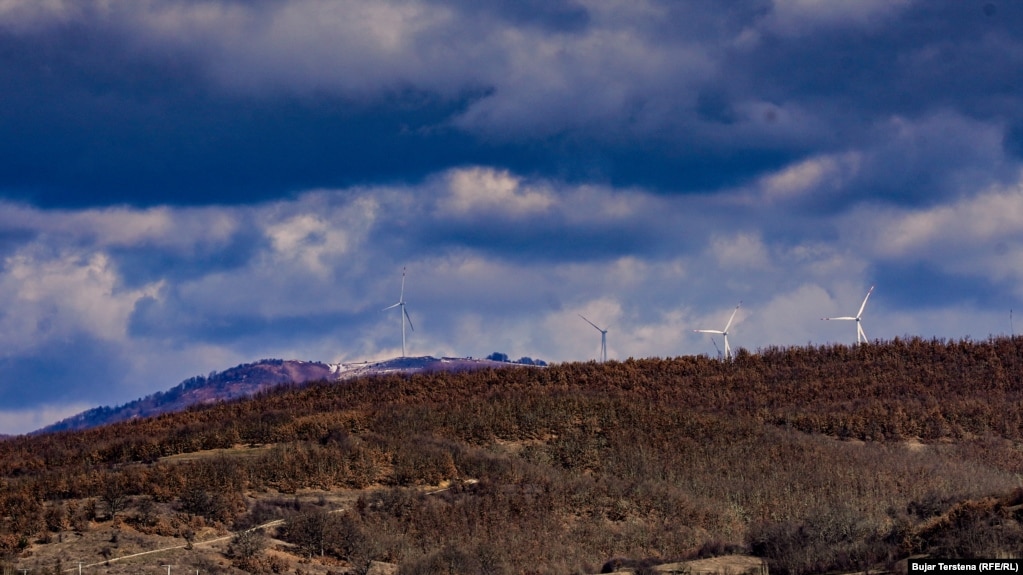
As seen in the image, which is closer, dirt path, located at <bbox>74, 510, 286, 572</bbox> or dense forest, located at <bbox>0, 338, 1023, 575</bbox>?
dirt path, located at <bbox>74, 510, 286, 572</bbox>

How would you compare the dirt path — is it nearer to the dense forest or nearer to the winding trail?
the winding trail

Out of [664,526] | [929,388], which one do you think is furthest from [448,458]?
[929,388]

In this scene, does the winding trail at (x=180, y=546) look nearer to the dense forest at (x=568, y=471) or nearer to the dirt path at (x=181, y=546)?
the dirt path at (x=181, y=546)

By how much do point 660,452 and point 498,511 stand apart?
1428 cm

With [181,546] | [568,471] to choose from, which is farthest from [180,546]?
[568,471]

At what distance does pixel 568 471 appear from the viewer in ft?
165

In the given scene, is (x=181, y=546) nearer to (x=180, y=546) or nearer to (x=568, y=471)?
(x=180, y=546)

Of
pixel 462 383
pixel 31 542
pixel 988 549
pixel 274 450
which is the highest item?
pixel 462 383

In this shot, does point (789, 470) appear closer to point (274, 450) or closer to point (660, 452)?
point (660, 452)

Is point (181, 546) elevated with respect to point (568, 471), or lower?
lower

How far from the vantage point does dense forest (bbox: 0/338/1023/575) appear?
32.5 m

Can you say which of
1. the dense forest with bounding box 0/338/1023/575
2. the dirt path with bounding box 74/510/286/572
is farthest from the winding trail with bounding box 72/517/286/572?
the dense forest with bounding box 0/338/1023/575

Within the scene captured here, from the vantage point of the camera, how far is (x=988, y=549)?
2494 centimetres

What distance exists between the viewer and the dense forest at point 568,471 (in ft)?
107
